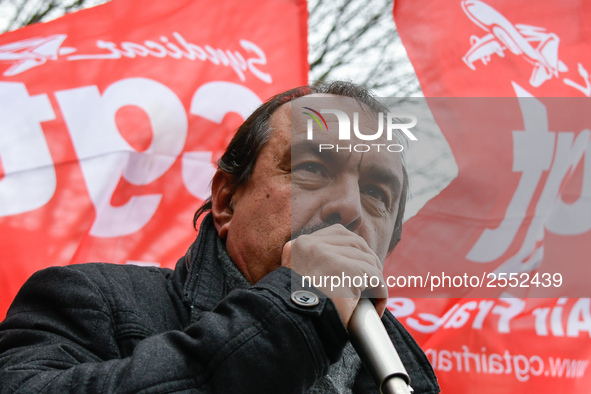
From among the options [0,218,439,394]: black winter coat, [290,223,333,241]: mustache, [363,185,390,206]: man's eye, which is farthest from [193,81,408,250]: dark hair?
[0,218,439,394]: black winter coat

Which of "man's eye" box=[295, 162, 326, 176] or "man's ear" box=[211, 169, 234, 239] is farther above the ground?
"man's eye" box=[295, 162, 326, 176]

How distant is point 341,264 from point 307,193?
0.35 m

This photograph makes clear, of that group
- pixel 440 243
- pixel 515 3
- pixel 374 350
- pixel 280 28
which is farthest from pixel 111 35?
pixel 374 350

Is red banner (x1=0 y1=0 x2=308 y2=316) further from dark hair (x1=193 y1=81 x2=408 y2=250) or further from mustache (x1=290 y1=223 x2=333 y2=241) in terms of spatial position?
mustache (x1=290 y1=223 x2=333 y2=241)

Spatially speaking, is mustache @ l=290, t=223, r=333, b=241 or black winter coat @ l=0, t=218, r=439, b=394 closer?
black winter coat @ l=0, t=218, r=439, b=394

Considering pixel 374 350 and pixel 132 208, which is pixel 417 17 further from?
pixel 374 350

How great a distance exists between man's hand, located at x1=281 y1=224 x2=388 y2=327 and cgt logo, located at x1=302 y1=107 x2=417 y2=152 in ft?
1.18

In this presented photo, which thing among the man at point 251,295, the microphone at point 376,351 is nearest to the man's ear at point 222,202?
the man at point 251,295

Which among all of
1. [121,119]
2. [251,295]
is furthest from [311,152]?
[121,119]

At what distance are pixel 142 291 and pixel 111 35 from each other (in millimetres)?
1625

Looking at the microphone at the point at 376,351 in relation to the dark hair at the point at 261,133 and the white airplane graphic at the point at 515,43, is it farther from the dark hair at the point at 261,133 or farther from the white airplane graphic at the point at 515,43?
the white airplane graphic at the point at 515,43

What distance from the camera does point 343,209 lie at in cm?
122

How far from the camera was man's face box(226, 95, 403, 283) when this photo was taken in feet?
4.16

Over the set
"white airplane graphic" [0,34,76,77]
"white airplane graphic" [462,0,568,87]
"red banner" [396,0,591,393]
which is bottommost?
"red banner" [396,0,591,393]
